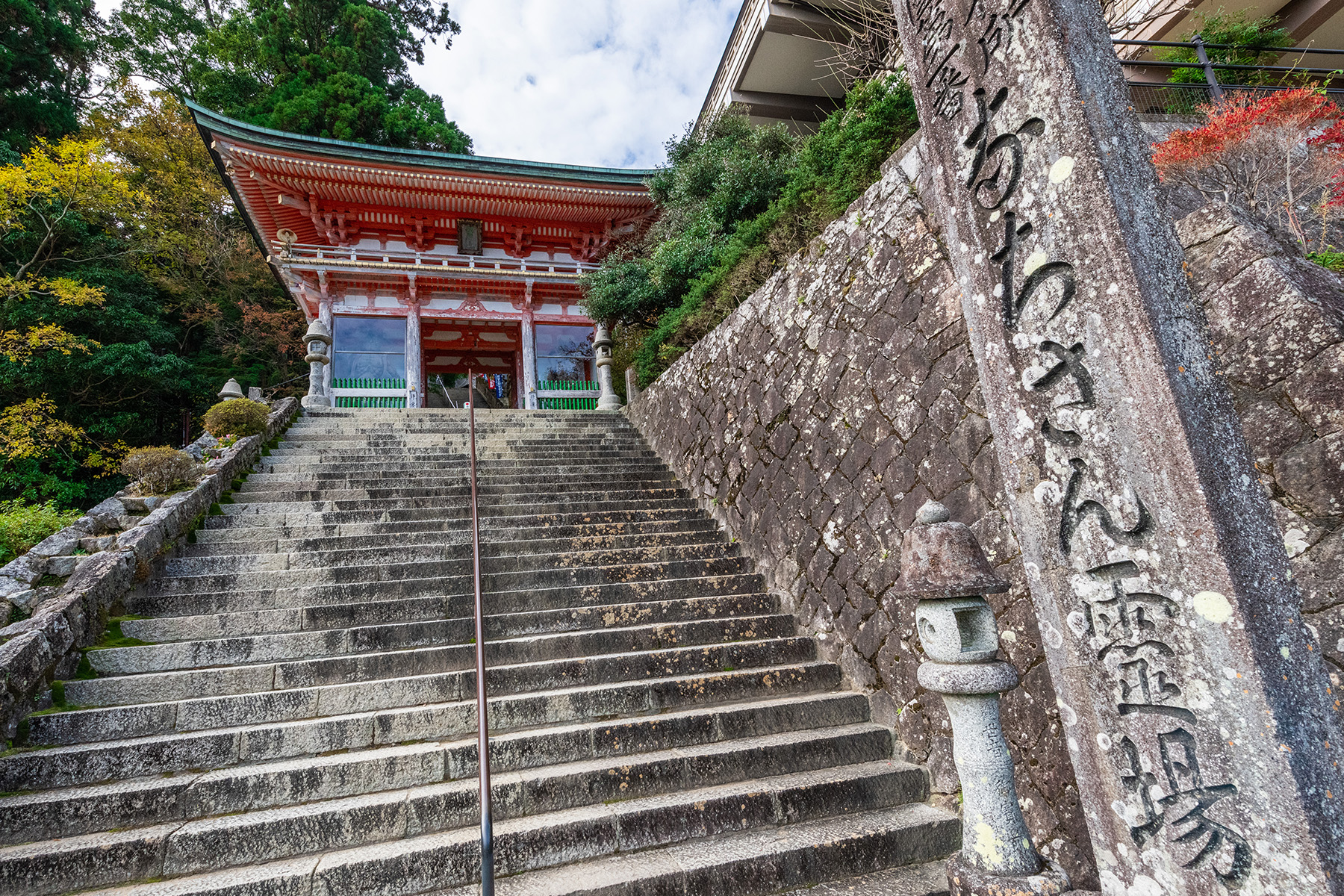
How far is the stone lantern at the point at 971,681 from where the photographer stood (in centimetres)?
157

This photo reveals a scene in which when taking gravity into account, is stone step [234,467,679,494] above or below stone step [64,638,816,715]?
above

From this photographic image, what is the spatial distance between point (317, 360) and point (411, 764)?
799cm

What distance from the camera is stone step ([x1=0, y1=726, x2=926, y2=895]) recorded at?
2.02 meters

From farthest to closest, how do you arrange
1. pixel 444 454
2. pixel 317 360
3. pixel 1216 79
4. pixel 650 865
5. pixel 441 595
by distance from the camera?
pixel 317 360 < pixel 444 454 < pixel 1216 79 < pixel 441 595 < pixel 650 865

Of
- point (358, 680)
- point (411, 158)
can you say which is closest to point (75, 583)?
point (358, 680)

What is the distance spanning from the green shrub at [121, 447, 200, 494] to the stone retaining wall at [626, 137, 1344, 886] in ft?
14.0

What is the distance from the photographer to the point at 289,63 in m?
16.3

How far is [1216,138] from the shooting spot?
377cm

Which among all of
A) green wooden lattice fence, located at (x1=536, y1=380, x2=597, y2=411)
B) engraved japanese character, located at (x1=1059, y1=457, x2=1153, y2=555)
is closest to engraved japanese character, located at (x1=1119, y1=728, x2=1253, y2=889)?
engraved japanese character, located at (x1=1059, y1=457, x2=1153, y2=555)

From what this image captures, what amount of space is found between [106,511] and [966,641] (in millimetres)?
5349

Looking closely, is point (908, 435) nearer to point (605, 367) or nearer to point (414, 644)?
point (414, 644)

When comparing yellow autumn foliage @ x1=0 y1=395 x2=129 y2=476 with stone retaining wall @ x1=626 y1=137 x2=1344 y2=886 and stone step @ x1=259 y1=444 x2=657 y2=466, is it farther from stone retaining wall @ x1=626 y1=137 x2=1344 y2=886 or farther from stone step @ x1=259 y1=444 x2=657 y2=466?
stone retaining wall @ x1=626 y1=137 x2=1344 y2=886

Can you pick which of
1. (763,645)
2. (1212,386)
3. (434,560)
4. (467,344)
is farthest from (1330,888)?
(467,344)

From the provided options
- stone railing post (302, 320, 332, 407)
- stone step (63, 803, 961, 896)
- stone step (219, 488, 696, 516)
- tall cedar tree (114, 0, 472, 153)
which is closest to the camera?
stone step (63, 803, 961, 896)
